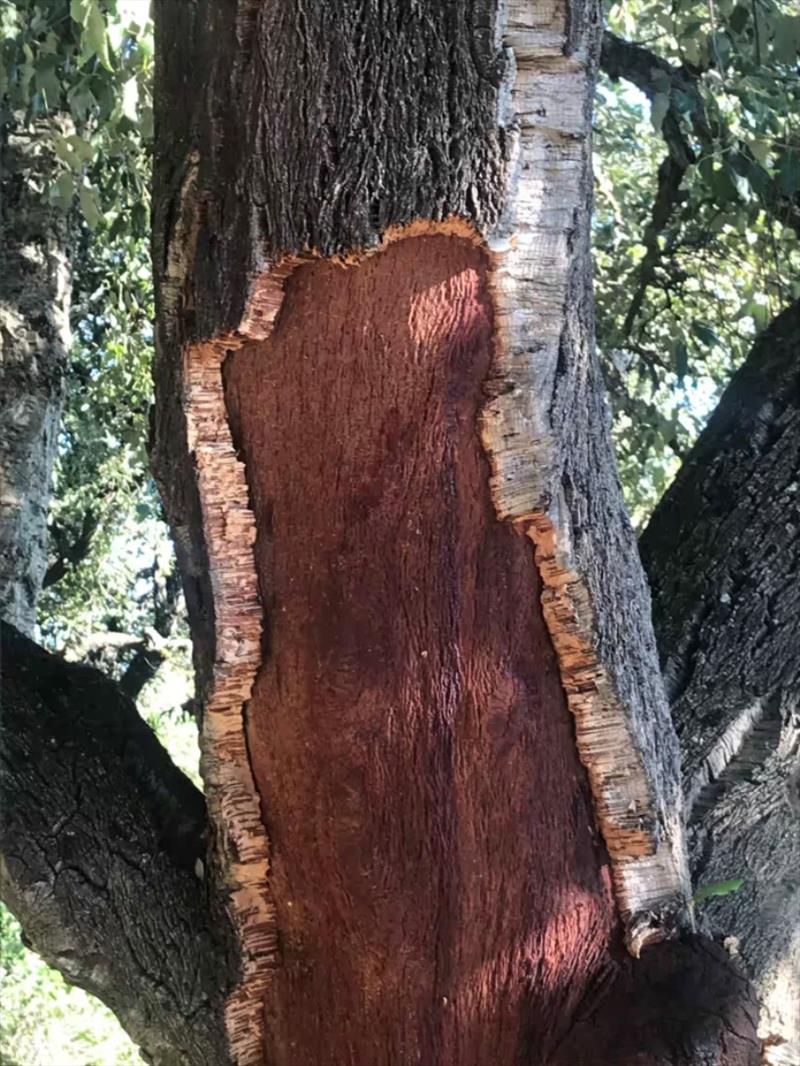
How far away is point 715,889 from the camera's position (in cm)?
164

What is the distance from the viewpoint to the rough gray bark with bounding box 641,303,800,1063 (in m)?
1.76

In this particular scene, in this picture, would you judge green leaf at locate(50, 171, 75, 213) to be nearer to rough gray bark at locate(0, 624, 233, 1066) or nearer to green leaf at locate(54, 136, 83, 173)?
green leaf at locate(54, 136, 83, 173)

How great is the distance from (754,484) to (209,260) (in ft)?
3.63

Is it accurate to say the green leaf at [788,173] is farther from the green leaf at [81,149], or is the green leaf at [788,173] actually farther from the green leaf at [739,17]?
the green leaf at [81,149]

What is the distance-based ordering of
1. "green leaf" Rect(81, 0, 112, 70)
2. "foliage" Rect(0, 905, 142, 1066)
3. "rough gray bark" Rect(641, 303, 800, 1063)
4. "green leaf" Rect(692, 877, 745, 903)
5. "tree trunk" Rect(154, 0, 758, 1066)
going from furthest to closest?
"foliage" Rect(0, 905, 142, 1066)
"green leaf" Rect(81, 0, 112, 70)
"rough gray bark" Rect(641, 303, 800, 1063)
"green leaf" Rect(692, 877, 745, 903)
"tree trunk" Rect(154, 0, 758, 1066)

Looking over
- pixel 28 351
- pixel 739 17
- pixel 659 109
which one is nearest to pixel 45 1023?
pixel 28 351

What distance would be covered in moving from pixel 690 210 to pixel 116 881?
101 inches

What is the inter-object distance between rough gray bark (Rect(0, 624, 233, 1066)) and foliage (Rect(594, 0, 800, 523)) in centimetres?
176

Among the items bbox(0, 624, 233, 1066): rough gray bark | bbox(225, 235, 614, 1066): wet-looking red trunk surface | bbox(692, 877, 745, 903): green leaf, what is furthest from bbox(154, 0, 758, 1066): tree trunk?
bbox(692, 877, 745, 903): green leaf

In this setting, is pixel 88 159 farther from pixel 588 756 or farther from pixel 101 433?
pixel 101 433

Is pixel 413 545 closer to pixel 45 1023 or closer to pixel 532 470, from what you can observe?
pixel 532 470

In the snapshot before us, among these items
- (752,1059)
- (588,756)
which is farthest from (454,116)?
(752,1059)

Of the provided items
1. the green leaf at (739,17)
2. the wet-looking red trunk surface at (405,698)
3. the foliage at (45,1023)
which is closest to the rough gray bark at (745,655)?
the wet-looking red trunk surface at (405,698)

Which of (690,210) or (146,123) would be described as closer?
(146,123)
